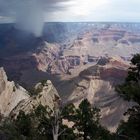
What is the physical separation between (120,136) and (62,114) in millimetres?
11283

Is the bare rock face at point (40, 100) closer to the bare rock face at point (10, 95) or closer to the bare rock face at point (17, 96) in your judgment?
the bare rock face at point (17, 96)

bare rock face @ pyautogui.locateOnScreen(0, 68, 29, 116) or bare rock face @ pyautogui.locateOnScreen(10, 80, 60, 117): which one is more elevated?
bare rock face @ pyautogui.locateOnScreen(10, 80, 60, 117)

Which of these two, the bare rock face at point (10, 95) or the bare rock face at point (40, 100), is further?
the bare rock face at point (10, 95)

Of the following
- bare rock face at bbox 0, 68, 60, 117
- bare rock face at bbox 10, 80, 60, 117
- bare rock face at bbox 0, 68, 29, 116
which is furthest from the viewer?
bare rock face at bbox 0, 68, 29, 116

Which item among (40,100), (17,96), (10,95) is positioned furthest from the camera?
(10,95)

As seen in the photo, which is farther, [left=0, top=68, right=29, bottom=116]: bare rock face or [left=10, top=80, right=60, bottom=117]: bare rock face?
[left=0, top=68, right=29, bottom=116]: bare rock face

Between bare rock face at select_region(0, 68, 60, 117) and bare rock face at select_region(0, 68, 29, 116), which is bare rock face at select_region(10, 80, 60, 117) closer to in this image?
bare rock face at select_region(0, 68, 60, 117)

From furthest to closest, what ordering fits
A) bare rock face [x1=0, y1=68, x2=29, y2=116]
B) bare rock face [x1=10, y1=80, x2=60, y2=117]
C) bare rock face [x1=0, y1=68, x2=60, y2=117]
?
bare rock face [x1=0, y1=68, x2=29, y2=116] < bare rock face [x1=0, y1=68, x2=60, y2=117] < bare rock face [x1=10, y1=80, x2=60, y2=117]

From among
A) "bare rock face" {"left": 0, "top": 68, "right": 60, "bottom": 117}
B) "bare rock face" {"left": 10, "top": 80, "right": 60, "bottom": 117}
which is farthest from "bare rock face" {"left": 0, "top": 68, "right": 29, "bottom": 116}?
"bare rock face" {"left": 10, "top": 80, "right": 60, "bottom": 117}

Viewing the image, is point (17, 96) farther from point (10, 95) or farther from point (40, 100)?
point (40, 100)

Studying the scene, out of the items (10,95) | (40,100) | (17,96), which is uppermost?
(40,100)

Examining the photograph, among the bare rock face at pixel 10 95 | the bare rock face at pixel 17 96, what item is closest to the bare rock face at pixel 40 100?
the bare rock face at pixel 17 96

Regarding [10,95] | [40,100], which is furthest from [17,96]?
[40,100]

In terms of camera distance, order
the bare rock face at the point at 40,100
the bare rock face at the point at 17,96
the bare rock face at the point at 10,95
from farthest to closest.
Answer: the bare rock face at the point at 10,95
the bare rock face at the point at 17,96
the bare rock face at the point at 40,100
